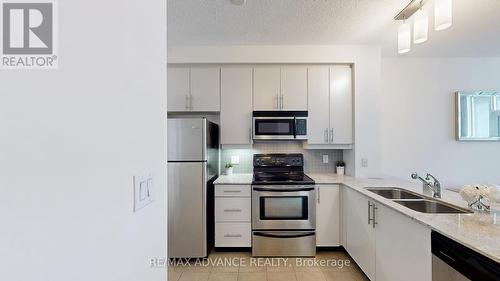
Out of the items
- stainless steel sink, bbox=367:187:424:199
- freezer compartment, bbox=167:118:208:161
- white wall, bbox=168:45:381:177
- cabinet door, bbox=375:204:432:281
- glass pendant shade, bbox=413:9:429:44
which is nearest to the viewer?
cabinet door, bbox=375:204:432:281

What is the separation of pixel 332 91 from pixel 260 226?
1888 mm

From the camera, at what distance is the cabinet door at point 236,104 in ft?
10.7

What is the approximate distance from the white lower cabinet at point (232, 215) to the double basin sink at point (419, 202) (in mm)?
1339

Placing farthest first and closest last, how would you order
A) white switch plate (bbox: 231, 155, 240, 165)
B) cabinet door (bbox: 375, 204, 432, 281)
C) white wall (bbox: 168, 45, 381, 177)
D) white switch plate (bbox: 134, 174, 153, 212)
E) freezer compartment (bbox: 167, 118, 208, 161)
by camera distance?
white switch plate (bbox: 231, 155, 240, 165)
white wall (bbox: 168, 45, 381, 177)
freezer compartment (bbox: 167, 118, 208, 161)
cabinet door (bbox: 375, 204, 432, 281)
white switch plate (bbox: 134, 174, 153, 212)

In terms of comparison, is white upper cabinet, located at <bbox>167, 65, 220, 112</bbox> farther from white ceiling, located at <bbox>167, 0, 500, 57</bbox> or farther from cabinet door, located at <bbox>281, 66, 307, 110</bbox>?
cabinet door, located at <bbox>281, 66, 307, 110</bbox>

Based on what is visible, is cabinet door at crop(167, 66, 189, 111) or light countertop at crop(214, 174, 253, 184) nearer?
light countertop at crop(214, 174, 253, 184)

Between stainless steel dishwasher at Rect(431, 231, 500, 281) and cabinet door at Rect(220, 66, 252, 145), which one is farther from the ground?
cabinet door at Rect(220, 66, 252, 145)

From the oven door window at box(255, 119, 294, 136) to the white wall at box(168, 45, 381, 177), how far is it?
0.75 meters

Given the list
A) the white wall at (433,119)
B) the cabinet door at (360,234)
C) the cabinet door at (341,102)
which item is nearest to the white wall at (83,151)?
the cabinet door at (360,234)

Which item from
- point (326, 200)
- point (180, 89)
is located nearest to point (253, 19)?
point (180, 89)

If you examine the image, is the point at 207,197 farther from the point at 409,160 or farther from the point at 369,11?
the point at 409,160

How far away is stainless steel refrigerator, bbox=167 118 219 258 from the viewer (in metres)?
2.76

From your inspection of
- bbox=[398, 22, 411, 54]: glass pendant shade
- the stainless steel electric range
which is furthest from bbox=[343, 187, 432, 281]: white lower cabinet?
bbox=[398, 22, 411, 54]: glass pendant shade

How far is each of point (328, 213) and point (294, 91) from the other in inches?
60.8
